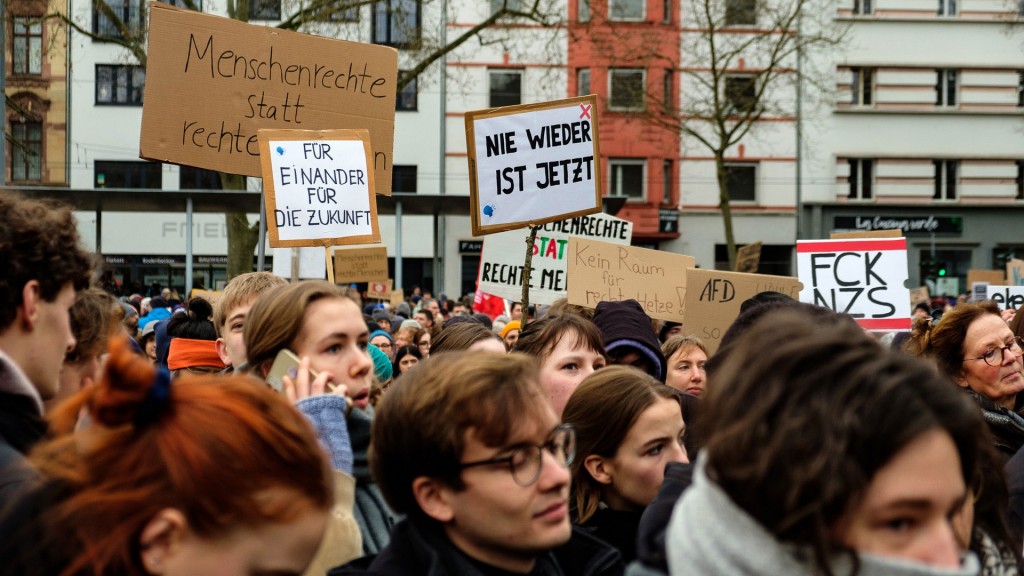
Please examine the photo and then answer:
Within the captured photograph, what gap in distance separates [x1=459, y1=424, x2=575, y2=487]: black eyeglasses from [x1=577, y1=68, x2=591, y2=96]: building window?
3180 cm

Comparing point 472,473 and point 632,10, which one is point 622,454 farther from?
point 632,10

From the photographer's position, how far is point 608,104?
3216 cm

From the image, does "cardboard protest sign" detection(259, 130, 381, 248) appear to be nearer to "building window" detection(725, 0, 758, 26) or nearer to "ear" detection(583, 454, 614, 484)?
"ear" detection(583, 454, 614, 484)

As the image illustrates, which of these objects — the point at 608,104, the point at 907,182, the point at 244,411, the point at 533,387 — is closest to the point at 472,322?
the point at 533,387

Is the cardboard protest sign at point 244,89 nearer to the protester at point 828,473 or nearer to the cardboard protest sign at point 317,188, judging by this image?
the cardboard protest sign at point 317,188

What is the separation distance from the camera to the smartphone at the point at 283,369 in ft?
9.07

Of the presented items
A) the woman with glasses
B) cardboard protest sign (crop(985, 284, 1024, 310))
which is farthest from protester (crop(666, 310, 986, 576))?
cardboard protest sign (crop(985, 284, 1024, 310))

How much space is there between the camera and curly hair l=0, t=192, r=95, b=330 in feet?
7.18

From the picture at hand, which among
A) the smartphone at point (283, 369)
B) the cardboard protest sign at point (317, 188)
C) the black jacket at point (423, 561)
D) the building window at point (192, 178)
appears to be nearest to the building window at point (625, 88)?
the building window at point (192, 178)

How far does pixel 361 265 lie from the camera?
42.5ft

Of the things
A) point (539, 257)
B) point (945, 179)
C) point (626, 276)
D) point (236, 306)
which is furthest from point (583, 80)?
point (236, 306)

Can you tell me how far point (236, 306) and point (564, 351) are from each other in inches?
49.8

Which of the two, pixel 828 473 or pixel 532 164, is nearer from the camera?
pixel 828 473

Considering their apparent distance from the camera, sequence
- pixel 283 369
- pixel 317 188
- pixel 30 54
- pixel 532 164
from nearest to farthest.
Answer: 1. pixel 283 369
2. pixel 317 188
3. pixel 532 164
4. pixel 30 54
